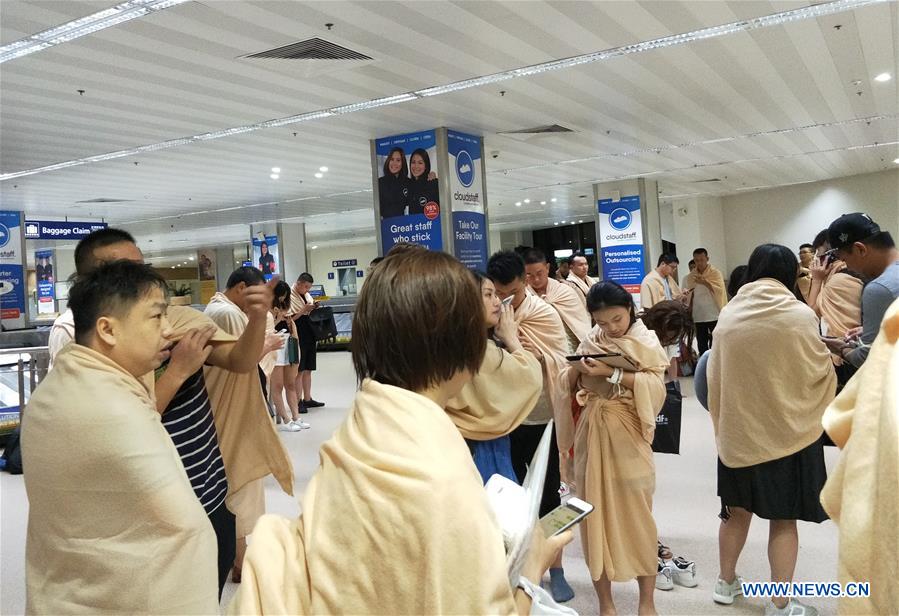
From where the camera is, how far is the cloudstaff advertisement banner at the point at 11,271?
1288cm

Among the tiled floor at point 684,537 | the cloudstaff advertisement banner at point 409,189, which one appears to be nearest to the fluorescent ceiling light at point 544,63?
the cloudstaff advertisement banner at point 409,189

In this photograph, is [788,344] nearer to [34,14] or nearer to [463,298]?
[463,298]

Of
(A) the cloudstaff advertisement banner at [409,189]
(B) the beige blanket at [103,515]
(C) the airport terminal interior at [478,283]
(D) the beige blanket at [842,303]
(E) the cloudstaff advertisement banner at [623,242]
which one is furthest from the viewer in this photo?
(E) the cloudstaff advertisement banner at [623,242]

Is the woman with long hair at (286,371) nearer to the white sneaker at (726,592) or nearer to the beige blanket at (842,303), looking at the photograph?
the beige blanket at (842,303)

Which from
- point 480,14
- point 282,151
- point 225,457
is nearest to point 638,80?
point 480,14

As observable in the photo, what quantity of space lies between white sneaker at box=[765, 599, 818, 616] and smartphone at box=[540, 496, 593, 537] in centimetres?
216

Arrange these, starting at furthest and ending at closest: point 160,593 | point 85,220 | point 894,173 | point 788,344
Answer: point 894,173 < point 85,220 < point 788,344 < point 160,593

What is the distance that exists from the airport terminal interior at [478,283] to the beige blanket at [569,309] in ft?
0.06

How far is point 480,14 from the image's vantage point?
5086mm

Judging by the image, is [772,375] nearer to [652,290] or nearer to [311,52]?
[311,52]

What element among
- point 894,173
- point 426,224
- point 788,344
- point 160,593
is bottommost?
point 160,593

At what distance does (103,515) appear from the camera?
5.24 ft

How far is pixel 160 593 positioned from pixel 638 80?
6.82m

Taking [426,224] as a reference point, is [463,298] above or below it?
below
